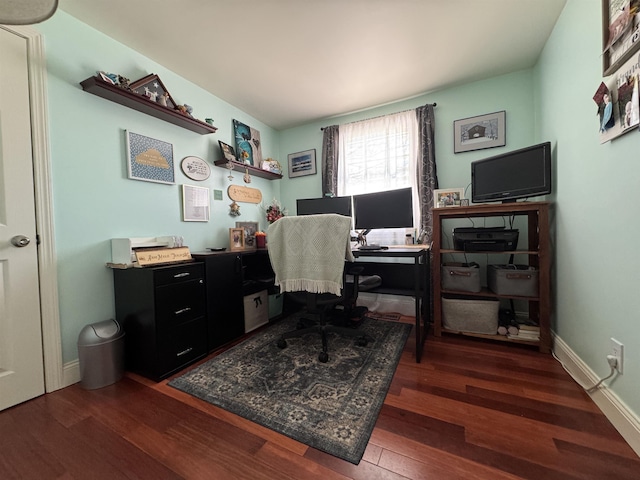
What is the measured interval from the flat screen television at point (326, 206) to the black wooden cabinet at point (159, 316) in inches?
49.8

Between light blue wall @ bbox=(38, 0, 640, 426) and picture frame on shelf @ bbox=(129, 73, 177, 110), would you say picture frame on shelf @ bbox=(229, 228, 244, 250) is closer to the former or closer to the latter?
light blue wall @ bbox=(38, 0, 640, 426)

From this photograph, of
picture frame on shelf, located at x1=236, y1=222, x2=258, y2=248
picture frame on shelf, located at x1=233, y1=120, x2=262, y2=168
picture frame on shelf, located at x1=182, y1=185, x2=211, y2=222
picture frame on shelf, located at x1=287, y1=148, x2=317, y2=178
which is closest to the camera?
picture frame on shelf, located at x1=182, y1=185, x2=211, y2=222

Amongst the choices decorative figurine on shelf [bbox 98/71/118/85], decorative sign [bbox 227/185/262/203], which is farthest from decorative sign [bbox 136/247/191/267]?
decorative figurine on shelf [bbox 98/71/118/85]

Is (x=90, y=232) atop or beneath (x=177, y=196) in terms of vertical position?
beneath

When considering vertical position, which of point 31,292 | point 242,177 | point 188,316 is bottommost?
point 188,316

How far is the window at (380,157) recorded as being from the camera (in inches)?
99.4

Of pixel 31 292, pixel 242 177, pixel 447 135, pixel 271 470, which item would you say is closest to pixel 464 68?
pixel 447 135

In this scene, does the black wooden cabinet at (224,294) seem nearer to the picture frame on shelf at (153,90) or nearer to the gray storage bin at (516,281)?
the picture frame on shelf at (153,90)

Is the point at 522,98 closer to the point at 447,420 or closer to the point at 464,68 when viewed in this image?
the point at 464,68

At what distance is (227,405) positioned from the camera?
125cm

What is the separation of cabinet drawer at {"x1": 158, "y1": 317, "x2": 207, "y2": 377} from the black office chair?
684 mm

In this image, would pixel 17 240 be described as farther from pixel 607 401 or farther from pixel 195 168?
pixel 607 401

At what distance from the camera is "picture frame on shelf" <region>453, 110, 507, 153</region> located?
2210mm

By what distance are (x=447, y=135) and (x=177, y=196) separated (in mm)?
2647
